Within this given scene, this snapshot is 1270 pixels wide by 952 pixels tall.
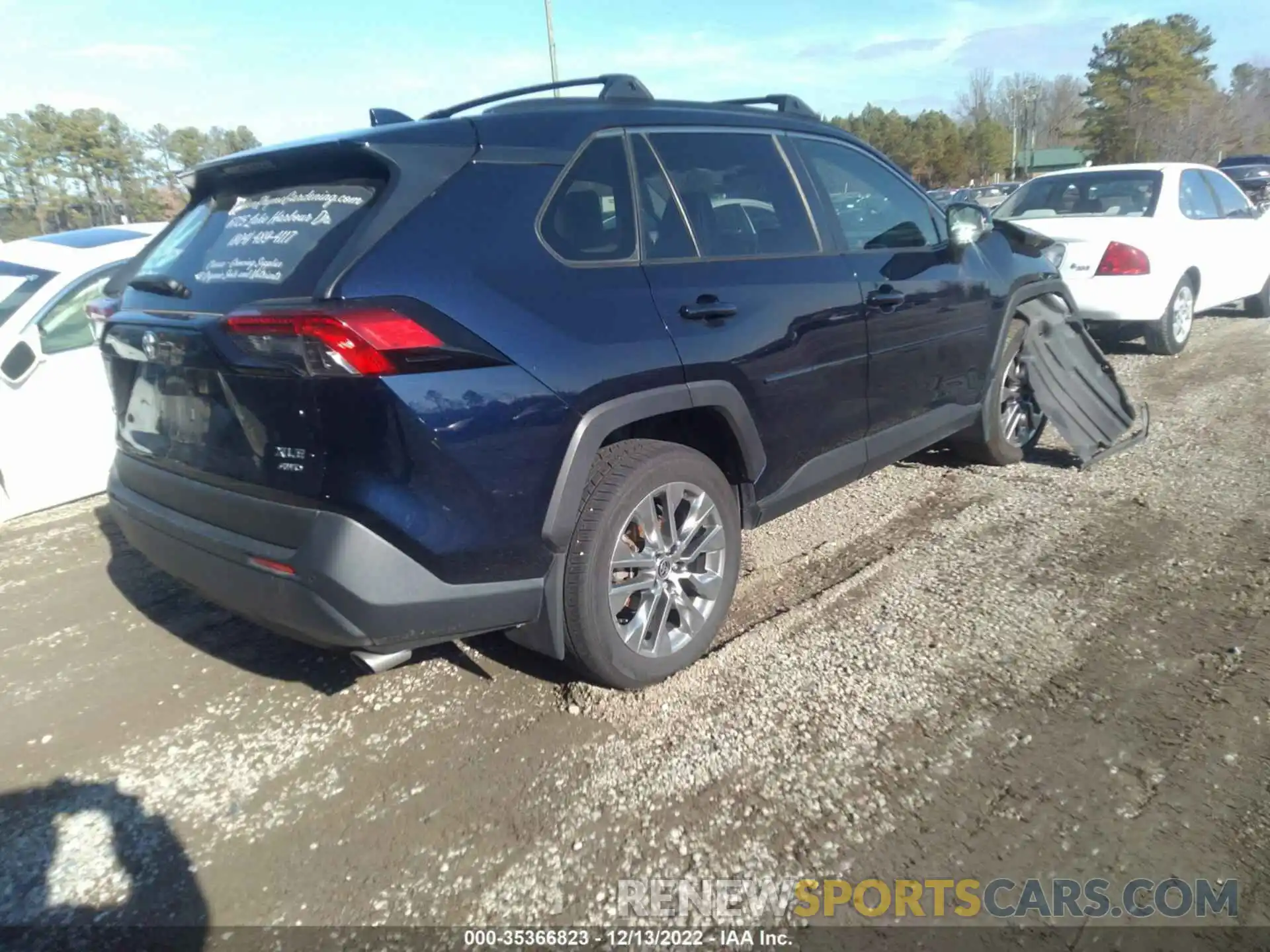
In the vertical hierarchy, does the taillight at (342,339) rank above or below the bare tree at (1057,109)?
below

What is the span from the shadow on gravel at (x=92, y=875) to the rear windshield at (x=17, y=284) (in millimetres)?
3504

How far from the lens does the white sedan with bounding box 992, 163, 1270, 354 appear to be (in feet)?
24.0

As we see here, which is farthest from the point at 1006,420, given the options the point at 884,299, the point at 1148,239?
the point at 1148,239

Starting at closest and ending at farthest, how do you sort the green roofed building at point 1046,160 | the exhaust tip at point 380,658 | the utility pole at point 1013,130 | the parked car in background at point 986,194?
the exhaust tip at point 380,658 → the parked car in background at point 986,194 → the green roofed building at point 1046,160 → the utility pole at point 1013,130

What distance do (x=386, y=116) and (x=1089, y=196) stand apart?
23.7 ft

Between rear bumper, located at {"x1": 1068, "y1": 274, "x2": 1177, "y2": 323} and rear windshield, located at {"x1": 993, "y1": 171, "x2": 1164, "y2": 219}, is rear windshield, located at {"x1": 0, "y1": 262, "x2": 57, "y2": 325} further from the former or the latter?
rear windshield, located at {"x1": 993, "y1": 171, "x2": 1164, "y2": 219}

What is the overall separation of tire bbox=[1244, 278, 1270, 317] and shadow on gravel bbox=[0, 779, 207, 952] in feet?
35.8

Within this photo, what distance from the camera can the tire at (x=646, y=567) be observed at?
283cm

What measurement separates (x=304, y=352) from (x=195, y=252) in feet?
2.90

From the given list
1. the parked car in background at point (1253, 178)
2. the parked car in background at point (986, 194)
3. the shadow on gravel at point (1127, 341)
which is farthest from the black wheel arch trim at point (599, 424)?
the parked car in background at point (1253, 178)

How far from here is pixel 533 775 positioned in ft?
9.03

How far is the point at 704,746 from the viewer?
284 cm

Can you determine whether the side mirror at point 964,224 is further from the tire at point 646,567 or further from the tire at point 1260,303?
the tire at point 1260,303

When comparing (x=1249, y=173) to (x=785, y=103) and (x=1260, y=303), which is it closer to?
(x=1260, y=303)
